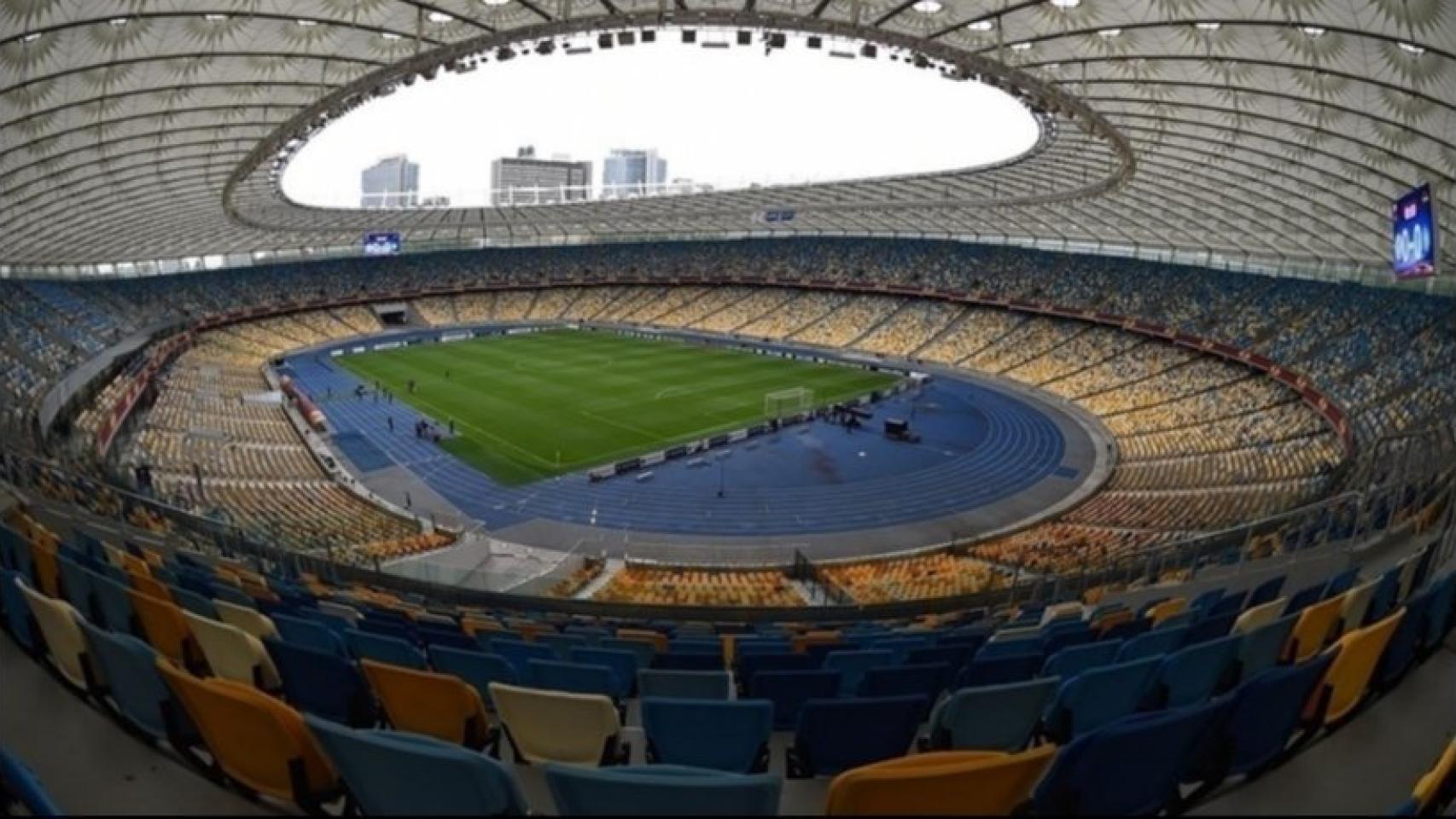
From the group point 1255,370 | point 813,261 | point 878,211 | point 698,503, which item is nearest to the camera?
point 698,503

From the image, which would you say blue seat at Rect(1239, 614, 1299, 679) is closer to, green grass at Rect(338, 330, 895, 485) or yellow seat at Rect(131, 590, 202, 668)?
yellow seat at Rect(131, 590, 202, 668)

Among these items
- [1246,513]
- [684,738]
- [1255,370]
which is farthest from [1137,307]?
[684,738]

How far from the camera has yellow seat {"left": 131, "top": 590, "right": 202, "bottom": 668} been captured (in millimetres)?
4906

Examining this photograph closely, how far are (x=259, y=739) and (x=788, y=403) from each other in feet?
146

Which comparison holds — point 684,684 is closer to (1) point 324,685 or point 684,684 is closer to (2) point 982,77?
(1) point 324,685

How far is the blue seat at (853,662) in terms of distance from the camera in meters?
7.25

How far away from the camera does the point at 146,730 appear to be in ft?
12.8

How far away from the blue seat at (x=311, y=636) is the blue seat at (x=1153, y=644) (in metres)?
5.74

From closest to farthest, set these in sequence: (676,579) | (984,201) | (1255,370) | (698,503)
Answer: (676,579) → (698,503) → (1255,370) → (984,201)

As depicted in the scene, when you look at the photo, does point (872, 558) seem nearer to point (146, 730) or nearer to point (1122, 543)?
point (1122, 543)

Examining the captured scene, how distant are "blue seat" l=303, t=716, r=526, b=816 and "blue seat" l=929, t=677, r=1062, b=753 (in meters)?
2.41

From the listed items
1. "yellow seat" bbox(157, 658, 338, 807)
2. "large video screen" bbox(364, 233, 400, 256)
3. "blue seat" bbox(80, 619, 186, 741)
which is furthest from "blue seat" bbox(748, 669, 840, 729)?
"large video screen" bbox(364, 233, 400, 256)

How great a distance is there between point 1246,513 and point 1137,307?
1387 inches

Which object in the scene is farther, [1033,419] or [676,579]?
[1033,419]
